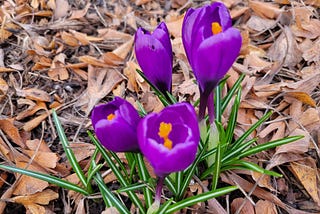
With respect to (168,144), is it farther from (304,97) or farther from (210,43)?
(304,97)

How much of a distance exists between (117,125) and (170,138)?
0.45ft

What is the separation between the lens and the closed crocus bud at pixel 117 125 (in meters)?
1.16

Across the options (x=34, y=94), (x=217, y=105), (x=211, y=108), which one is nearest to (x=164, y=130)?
(x=211, y=108)

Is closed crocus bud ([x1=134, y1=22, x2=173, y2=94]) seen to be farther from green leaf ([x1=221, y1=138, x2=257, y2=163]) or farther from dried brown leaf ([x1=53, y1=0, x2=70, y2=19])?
dried brown leaf ([x1=53, y1=0, x2=70, y2=19])

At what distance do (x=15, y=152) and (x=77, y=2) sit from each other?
1015mm

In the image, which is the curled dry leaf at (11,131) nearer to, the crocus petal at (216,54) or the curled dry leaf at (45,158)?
the curled dry leaf at (45,158)

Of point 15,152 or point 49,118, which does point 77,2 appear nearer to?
point 49,118

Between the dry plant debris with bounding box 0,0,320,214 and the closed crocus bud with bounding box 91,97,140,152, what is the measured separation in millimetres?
307

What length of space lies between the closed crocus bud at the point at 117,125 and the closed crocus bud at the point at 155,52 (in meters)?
0.18

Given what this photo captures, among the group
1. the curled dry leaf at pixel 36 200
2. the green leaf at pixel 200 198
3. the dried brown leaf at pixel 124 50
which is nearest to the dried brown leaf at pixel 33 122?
the curled dry leaf at pixel 36 200

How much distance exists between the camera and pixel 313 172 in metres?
1.63

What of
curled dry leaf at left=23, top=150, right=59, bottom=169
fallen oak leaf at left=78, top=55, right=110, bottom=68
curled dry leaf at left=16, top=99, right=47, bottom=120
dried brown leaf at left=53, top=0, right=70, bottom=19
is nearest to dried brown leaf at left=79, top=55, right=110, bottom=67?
fallen oak leaf at left=78, top=55, right=110, bottom=68

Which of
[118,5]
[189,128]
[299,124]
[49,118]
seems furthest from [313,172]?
[118,5]

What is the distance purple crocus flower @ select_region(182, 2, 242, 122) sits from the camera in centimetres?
116
